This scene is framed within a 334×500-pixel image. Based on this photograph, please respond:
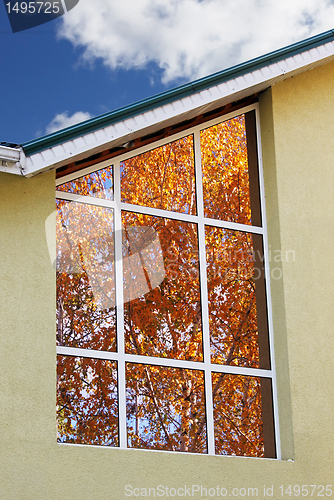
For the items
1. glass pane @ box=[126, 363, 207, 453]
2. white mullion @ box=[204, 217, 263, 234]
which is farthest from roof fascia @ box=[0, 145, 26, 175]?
white mullion @ box=[204, 217, 263, 234]

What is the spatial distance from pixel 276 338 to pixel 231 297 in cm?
68

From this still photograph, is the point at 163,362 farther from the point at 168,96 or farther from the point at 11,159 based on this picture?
the point at 168,96

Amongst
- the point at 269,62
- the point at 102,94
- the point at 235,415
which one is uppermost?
the point at 102,94

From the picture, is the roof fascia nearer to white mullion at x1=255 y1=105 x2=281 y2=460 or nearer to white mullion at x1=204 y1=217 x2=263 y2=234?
white mullion at x1=204 y1=217 x2=263 y2=234

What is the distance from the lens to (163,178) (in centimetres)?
632

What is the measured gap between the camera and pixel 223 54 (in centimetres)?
4853

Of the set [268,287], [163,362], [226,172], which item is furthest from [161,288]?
[226,172]

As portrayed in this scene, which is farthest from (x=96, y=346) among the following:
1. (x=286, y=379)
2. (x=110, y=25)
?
(x=110, y=25)

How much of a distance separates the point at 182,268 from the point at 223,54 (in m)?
46.1

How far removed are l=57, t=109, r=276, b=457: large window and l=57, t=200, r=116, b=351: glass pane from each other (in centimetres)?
1

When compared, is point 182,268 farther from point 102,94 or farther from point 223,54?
point 223,54

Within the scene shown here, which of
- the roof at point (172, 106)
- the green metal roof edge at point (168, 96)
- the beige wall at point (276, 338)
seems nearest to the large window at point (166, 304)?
the beige wall at point (276, 338)

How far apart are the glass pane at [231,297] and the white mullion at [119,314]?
1.04 metres

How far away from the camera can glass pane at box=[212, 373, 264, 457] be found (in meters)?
5.72
